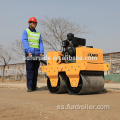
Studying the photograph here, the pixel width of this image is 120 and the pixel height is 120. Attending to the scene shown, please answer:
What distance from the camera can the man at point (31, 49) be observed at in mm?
6500

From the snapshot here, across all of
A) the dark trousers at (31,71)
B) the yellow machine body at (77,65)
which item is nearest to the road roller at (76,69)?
the yellow machine body at (77,65)

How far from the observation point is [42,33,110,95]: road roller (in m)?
5.19

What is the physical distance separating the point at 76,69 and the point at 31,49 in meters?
1.99

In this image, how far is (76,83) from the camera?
5211 mm

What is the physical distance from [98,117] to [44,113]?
0.71 meters

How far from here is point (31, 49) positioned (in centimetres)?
656

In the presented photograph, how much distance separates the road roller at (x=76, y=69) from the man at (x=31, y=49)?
60 cm

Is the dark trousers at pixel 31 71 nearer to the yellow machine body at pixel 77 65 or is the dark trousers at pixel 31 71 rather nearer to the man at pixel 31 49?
the man at pixel 31 49

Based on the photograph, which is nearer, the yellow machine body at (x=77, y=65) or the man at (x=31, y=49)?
the yellow machine body at (x=77, y=65)

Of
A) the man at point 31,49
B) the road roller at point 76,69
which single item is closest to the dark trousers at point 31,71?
the man at point 31,49

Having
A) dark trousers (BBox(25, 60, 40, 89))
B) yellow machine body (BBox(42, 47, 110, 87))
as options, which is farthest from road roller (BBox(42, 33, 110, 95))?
dark trousers (BBox(25, 60, 40, 89))

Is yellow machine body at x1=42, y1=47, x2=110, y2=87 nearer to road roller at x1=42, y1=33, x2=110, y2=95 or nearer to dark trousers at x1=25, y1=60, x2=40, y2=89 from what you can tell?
road roller at x1=42, y1=33, x2=110, y2=95

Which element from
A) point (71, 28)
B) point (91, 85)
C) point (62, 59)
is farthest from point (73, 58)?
point (71, 28)

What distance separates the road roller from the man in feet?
1.95
